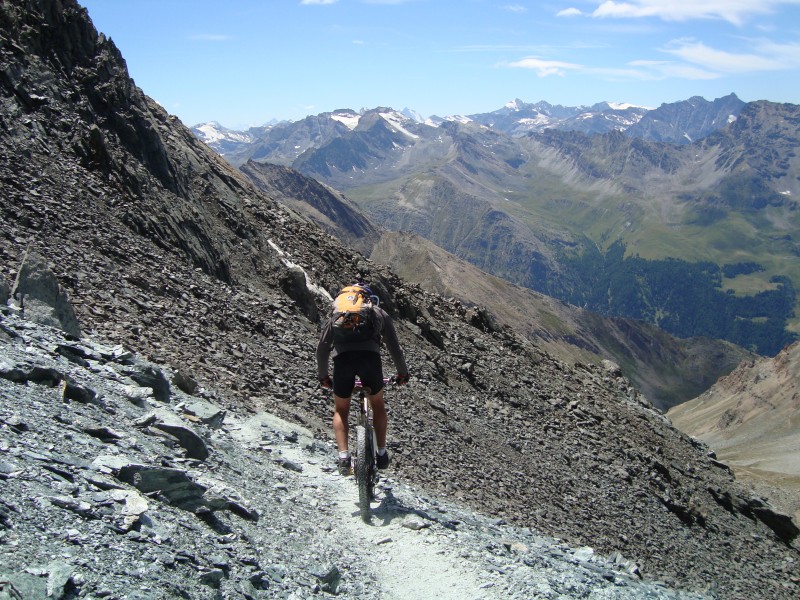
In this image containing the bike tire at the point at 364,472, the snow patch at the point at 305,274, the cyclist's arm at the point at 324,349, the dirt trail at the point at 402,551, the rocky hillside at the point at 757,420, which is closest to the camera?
the dirt trail at the point at 402,551

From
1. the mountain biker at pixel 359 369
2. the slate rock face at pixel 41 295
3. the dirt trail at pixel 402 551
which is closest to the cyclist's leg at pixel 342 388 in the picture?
the mountain biker at pixel 359 369

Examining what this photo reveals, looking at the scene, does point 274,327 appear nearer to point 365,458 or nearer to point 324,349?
point 324,349

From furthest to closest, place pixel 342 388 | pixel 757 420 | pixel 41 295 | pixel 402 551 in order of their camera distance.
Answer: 1. pixel 757 420
2. pixel 41 295
3. pixel 342 388
4. pixel 402 551

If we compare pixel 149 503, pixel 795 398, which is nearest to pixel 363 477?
pixel 149 503

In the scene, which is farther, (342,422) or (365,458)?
(342,422)

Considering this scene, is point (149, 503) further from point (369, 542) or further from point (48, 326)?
point (48, 326)

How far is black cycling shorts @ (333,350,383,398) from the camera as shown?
13.0 meters

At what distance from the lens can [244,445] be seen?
15531 mm

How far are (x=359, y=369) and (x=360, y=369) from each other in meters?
0.02

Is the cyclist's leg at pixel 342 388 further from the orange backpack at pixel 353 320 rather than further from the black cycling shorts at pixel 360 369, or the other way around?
the orange backpack at pixel 353 320

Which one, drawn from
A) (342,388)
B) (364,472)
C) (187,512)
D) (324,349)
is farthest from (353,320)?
(187,512)

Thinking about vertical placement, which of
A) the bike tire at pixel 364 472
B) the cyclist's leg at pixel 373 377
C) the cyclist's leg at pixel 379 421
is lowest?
the bike tire at pixel 364 472

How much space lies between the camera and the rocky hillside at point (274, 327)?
67.6 feet

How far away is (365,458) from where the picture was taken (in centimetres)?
1260
